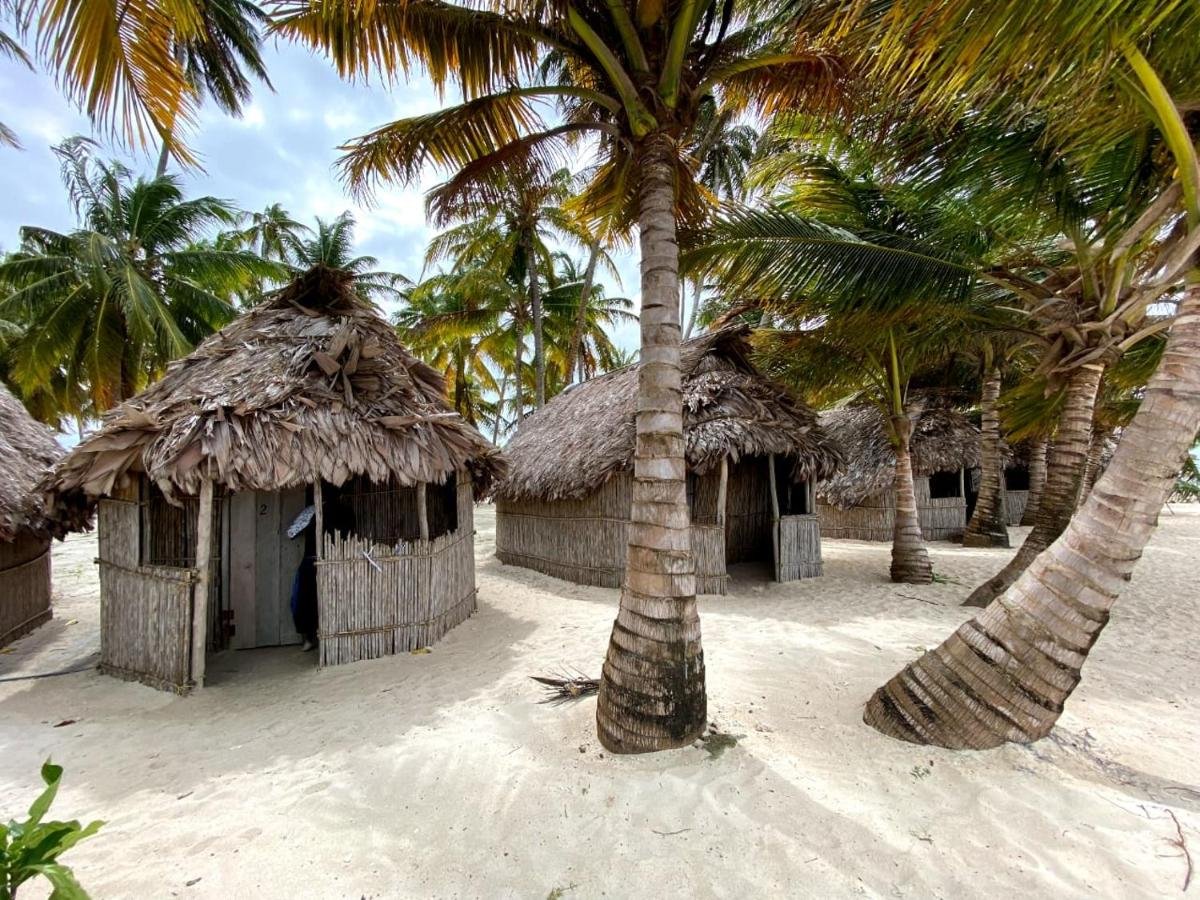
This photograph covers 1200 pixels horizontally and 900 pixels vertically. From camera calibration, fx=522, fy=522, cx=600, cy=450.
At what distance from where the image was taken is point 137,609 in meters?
4.87

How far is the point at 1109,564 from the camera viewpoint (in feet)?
8.73

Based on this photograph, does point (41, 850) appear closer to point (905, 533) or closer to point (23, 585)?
point (23, 585)

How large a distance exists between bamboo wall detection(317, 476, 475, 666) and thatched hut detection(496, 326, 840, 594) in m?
3.01

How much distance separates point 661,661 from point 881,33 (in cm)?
360

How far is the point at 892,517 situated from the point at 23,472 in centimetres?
1608

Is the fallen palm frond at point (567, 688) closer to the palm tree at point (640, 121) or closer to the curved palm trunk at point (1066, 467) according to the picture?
the palm tree at point (640, 121)

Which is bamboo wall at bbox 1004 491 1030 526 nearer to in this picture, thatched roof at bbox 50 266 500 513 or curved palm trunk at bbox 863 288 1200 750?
curved palm trunk at bbox 863 288 1200 750

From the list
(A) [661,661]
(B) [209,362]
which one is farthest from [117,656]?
(A) [661,661]

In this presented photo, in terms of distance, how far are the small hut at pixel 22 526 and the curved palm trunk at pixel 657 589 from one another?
611 centimetres

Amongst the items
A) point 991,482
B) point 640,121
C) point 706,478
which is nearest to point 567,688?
point 640,121

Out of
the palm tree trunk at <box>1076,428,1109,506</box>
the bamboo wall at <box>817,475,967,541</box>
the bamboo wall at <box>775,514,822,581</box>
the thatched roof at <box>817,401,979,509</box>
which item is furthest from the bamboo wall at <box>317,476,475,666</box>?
the palm tree trunk at <box>1076,428,1109,506</box>

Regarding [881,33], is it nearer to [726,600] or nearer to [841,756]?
[841,756]

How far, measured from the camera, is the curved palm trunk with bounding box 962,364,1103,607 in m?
6.13

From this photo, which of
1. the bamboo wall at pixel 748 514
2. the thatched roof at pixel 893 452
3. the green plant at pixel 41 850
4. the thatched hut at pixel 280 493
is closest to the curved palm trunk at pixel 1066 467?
the bamboo wall at pixel 748 514
